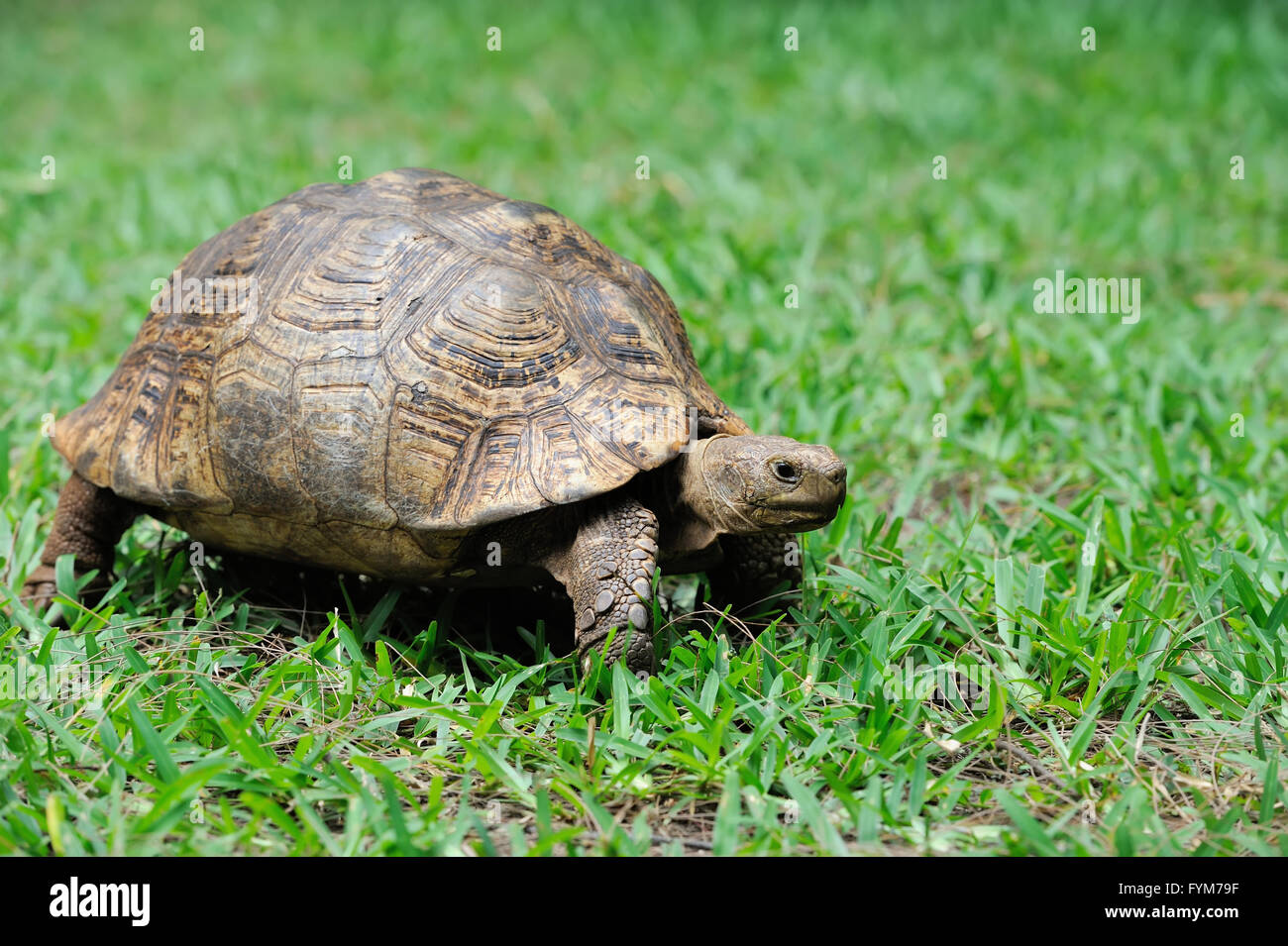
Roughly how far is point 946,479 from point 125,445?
291 cm

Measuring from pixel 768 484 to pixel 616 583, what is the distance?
461mm

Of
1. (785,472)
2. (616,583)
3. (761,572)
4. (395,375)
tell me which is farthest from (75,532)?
(785,472)

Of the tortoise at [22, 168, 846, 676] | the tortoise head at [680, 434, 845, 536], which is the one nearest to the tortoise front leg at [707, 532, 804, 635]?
the tortoise at [22, 168, 846, 676]

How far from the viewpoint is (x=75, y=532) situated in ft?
11.9

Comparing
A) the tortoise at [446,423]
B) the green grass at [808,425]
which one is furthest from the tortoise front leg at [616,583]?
the green grass at [808,425]

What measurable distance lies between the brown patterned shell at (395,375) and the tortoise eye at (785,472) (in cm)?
30

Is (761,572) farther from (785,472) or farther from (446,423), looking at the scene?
(446,423)

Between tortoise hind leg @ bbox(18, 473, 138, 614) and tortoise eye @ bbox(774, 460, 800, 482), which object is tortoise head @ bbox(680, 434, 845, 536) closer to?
tortoise eye @ bbox(774, 460, 800, 482)

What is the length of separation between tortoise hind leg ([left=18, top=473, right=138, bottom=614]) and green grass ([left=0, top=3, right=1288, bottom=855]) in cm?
17

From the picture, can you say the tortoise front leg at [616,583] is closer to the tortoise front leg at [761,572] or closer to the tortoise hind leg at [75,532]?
the tortoise front leg at [761,572]

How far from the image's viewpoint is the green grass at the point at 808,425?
8.72ft

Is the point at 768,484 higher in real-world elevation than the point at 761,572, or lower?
higher

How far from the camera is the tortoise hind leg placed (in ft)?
11.9
